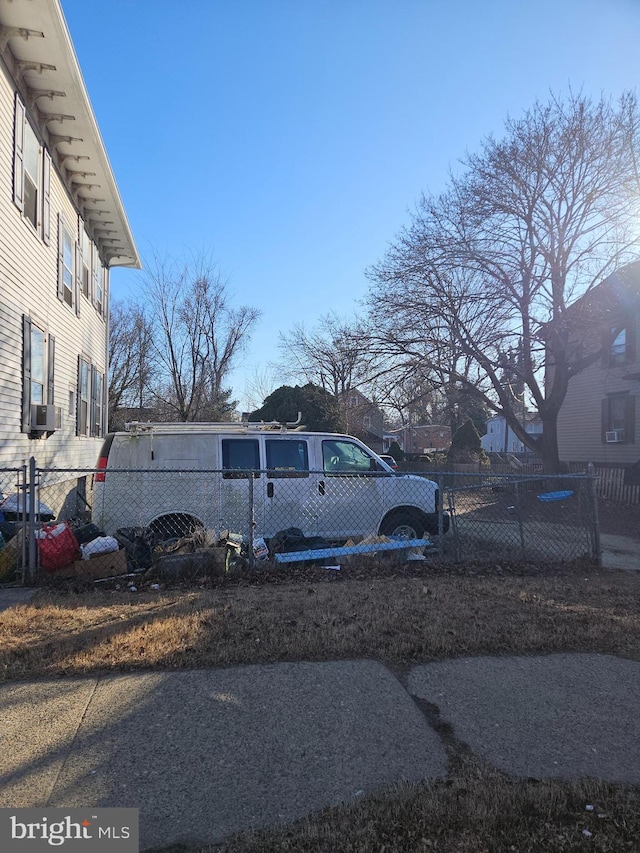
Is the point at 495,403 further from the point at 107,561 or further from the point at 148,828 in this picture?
the point at 148,828

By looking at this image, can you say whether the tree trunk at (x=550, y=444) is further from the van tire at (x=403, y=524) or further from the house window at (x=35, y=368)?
the house window at (x=35, y=368)

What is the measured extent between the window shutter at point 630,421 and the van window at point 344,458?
17392 millimetres

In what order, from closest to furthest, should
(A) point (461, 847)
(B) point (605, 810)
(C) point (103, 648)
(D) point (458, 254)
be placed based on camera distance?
(A) point (461, 847) < (B) point (605, 810) < (C) point (103, 648) < (D) point (458, 254)

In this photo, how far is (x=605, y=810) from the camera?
2543 millimetres

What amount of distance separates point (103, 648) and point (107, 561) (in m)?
2.27

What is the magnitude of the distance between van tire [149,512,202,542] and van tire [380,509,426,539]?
2.62 meters

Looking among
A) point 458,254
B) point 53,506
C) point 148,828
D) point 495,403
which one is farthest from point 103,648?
point 495,403

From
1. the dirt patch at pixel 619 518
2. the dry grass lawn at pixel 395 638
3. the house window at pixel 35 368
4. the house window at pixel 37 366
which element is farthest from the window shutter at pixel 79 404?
the dirt patch at pixel 619 518

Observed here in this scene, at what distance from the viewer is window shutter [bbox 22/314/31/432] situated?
945 centimetres

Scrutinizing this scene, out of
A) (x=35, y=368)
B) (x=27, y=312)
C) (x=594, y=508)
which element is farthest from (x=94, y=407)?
(x=594, y=508)

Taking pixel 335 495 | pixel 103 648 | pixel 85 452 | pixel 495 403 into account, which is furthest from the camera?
pixel 495 403

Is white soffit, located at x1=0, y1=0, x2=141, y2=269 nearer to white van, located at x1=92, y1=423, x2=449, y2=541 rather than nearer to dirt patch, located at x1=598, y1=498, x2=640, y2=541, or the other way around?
white van, located at x1=92, y1=423, x2=449, y2=541

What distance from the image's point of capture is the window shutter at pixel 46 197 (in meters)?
10.4

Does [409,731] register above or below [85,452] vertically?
below
